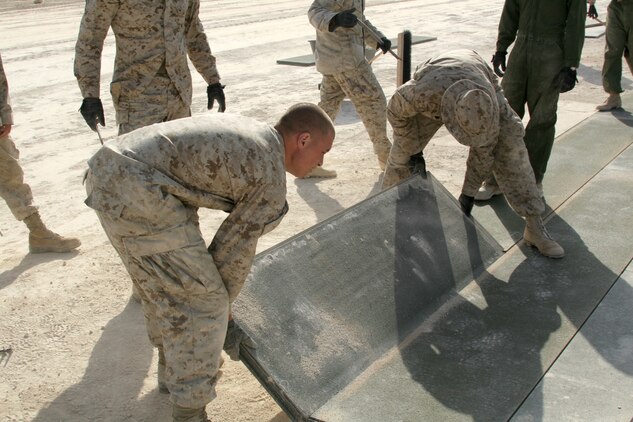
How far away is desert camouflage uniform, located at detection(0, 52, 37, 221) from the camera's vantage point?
14.1 ft

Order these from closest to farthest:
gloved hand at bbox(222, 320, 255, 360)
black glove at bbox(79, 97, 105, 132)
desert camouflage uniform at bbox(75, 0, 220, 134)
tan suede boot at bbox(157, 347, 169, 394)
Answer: gloved hand at bbox(222, 320, 255, 360), tan suede boot at bbox(157, 347, 169, 394), desert camouflage uniform at bbox(75, 0, 220, 134), black glove at bbox(79, 97, 105, 132)

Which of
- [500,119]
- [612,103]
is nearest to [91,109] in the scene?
[500,119]

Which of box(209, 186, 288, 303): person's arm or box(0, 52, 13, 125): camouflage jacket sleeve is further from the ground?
box(209, 186, 288, 303): person's arm

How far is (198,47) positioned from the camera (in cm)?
430

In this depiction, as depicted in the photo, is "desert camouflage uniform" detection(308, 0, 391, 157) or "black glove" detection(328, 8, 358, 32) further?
"desert camouflage uniform" detection(308, 0, 391, 157)

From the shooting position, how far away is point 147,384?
316cm

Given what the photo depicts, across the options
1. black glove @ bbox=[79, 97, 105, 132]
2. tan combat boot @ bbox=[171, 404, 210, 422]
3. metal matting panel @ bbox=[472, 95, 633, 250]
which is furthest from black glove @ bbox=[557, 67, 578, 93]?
tan combat boot @ bbox=[171, 404, 210, 422]

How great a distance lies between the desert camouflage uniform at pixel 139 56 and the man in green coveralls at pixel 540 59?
225 centimetres

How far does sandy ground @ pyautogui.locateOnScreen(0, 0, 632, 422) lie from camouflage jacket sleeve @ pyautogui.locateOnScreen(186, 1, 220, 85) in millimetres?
1048

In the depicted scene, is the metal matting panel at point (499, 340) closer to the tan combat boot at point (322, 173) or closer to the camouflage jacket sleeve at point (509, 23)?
the camouflage jacket sleeve at point (509, 23)

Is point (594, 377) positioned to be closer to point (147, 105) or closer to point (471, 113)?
point (471, 113)

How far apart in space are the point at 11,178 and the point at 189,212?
244 cm

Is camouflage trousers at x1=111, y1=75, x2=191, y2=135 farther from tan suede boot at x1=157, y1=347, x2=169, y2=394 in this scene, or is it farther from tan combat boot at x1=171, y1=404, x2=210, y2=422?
tan combat boot at x1=171, y1=404, x2=210, y2=422

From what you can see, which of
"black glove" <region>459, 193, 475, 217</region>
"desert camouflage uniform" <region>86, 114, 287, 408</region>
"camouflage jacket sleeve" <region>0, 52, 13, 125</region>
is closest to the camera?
"desert camouflage uniform" <region>86, 114, 287, 408</region>
